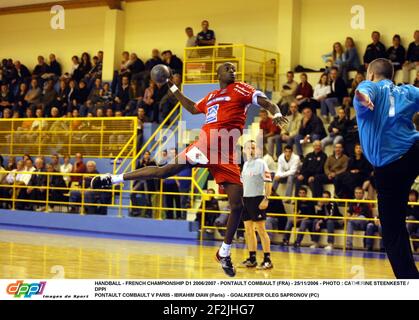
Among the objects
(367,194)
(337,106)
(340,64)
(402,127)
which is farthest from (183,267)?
(340,64)

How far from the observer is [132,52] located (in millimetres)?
24250

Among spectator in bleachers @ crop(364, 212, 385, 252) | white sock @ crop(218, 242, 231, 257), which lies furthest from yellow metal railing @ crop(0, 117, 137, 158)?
white sock @ crop(218, 242, 231, 257)

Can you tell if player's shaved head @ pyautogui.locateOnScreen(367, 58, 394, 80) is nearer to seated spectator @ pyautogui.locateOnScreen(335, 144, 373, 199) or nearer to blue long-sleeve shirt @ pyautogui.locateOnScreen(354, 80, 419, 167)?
blue long-sleeve shirt @ pyautogui.locateOnScreen(354, 80, 419, 167)

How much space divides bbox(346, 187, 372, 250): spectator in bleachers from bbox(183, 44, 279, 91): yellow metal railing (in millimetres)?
5451

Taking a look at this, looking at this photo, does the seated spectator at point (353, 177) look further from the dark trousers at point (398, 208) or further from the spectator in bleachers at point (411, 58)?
the dark trousers at point (398, 208)

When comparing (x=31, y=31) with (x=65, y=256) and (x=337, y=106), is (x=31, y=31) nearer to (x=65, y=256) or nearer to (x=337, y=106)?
(x=337, y=106)

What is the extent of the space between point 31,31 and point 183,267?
1897cm

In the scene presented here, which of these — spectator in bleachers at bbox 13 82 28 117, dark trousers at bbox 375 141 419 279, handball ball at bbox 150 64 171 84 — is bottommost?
dark trousers at bbox 375 141 419 279

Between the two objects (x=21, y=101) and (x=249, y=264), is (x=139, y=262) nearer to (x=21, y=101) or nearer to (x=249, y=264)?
(x=249, y=264)

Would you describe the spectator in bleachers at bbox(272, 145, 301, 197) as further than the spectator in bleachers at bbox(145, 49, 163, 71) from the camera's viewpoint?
No

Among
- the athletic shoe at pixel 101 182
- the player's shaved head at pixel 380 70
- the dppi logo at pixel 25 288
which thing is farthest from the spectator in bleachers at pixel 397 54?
the dppi logo at pixel 25 288

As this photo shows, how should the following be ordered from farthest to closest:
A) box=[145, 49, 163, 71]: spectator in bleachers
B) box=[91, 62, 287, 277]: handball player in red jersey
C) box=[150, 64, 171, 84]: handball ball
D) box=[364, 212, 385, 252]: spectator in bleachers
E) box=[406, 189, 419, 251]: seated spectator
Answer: box=[145, 49, 163, 71]: spectator in bleachers < box=[364, 212, 385, 252]: spectator in bleachers < box=[406, 189, 419, 251]: seated spectator < box=[150, 64, 171, 84]: handball ball < box=[91, 62, 287, 277]: handball player in red jersey

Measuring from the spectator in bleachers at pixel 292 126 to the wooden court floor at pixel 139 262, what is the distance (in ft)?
13.0

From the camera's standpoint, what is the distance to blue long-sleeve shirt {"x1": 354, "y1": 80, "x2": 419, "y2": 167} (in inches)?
229
